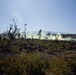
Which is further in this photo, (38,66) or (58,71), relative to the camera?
(38,66)

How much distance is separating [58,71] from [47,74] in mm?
797

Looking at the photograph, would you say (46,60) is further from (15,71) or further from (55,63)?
(15,71)

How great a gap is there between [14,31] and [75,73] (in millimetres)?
46357

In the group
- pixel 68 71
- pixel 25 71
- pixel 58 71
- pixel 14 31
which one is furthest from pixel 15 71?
pixel 14 31

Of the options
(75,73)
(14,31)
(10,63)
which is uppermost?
(14,31)

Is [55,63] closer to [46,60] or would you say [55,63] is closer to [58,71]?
[46,60]

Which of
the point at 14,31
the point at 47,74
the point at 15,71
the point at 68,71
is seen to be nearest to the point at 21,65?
the point at 15,71

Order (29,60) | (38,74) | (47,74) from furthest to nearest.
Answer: (29,60), (38,74), (47,74)

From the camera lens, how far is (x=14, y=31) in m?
58.5

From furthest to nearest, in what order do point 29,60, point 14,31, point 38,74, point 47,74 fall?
1. point 14,31
2. point 29,60
3. point 38,74
4. point 47,74

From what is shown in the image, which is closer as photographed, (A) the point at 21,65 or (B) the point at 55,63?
(A) the point at 21,65

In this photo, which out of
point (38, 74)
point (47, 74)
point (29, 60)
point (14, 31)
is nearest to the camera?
point (47, 74)

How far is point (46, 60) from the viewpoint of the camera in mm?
14008

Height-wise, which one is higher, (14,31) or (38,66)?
(14,31)
